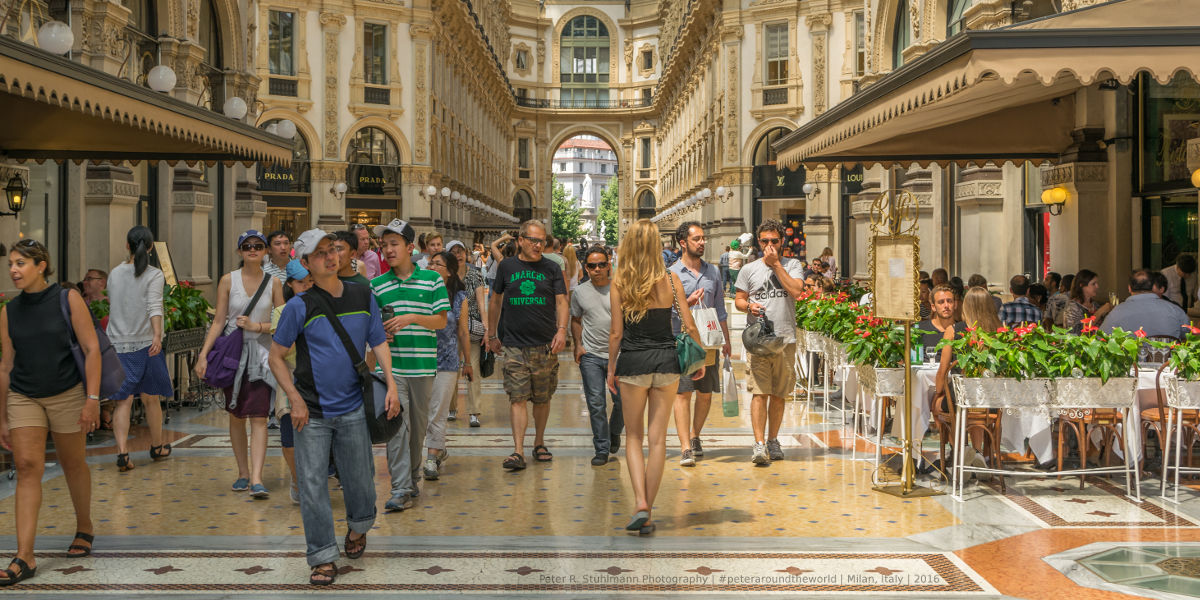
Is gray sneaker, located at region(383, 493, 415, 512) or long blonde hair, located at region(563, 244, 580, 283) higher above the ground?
long blonde hair, located at region(563, 244, 580, 283)

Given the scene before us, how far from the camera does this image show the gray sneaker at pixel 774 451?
9391 mm

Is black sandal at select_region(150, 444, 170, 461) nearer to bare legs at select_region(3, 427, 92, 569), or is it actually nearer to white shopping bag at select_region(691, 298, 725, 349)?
bare legs at select_region(3, 427, 92, 569)

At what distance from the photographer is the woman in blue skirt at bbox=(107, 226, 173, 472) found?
8.97m

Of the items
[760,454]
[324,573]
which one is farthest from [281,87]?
[324,573]

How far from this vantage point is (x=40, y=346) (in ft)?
20.1

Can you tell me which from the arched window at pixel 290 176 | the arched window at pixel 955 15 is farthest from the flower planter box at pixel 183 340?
the arched window at pixel 290 176

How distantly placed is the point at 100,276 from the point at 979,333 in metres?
8.38

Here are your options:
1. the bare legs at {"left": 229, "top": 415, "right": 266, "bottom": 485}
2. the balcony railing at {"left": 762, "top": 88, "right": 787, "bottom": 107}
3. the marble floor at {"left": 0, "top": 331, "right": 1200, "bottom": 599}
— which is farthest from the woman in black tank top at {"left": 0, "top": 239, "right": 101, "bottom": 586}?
the balcony railing at {"left": 762, "top": 88, "right": 787, "bottom": 107}

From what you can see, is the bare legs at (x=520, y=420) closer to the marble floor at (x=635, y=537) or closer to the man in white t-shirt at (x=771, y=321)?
the marble floor at (x=635, y=537)

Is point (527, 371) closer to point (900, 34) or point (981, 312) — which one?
point (981, 312)

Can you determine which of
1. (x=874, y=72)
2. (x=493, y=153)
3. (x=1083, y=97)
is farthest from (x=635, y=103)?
(x=1083, y=97)

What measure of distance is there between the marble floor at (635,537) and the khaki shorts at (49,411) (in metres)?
0.82

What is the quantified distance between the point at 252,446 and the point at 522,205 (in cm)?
8014

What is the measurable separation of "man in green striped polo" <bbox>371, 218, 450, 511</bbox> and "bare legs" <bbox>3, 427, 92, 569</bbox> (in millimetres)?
2047
